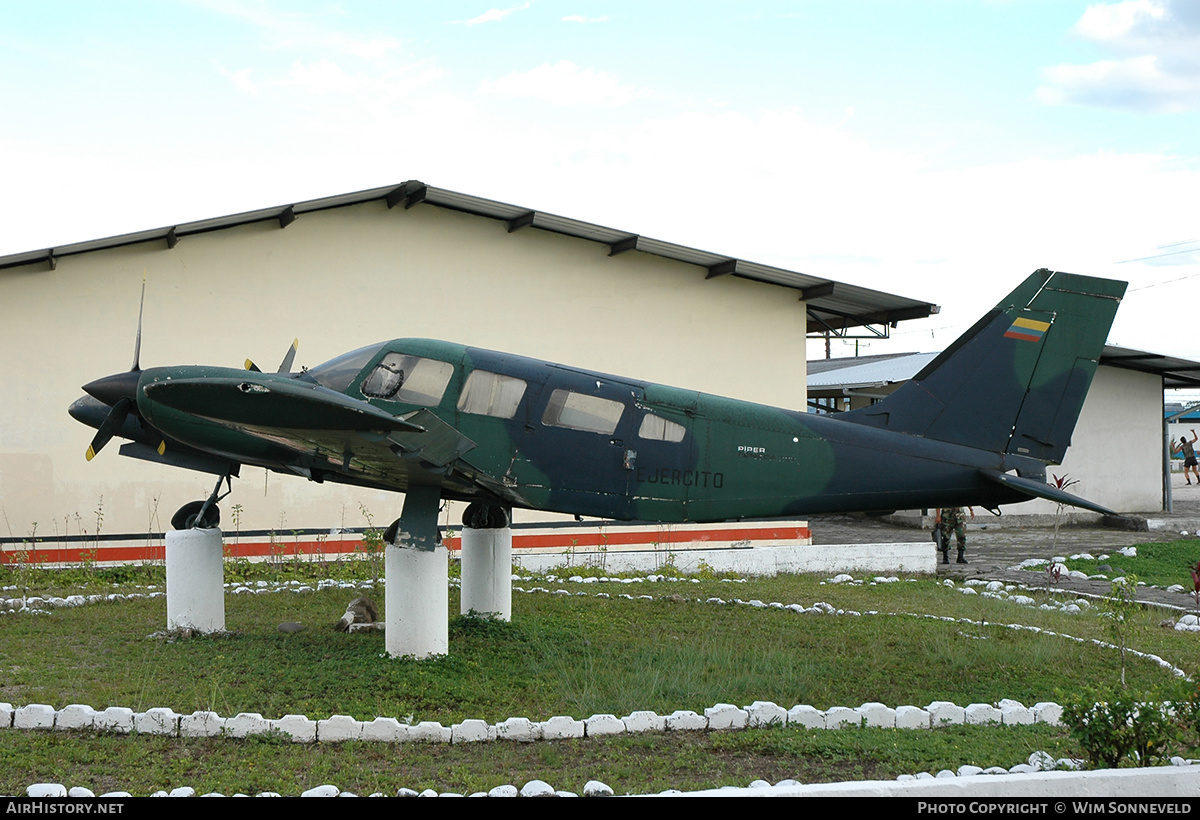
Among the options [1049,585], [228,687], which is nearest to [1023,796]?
[228,687]

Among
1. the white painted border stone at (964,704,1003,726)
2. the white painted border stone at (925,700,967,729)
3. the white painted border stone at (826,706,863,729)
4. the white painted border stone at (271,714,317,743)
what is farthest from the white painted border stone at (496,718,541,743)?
the white painted border stone at (964,704,1003,726)

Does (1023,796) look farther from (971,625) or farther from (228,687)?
(971,625)

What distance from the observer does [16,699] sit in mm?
7707

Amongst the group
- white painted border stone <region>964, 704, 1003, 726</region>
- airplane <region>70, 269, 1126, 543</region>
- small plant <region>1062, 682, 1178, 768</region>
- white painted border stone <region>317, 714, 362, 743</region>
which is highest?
airplane <region>70, 269, 1126, 543</region>

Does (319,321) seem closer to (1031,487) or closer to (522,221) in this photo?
(522,221)

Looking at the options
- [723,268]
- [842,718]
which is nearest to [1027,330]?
[842,718]

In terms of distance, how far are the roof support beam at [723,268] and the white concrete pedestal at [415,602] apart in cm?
1141

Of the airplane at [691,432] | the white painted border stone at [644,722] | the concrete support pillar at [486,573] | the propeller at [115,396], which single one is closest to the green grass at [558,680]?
the white painted border stone at [644,722]

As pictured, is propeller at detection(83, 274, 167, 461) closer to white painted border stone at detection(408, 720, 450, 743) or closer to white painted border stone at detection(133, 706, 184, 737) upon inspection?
white painted border stone at detection(133, 706, 184, 737)

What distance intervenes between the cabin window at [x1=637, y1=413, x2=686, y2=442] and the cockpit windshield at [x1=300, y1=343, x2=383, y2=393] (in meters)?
3.06

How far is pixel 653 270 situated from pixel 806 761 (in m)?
14.0

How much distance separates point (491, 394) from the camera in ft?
33.1

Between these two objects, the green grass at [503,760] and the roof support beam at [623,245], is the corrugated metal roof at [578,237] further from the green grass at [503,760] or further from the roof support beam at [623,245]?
the green grass at [503,760]

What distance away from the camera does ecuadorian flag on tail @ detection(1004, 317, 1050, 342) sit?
10719 mm
